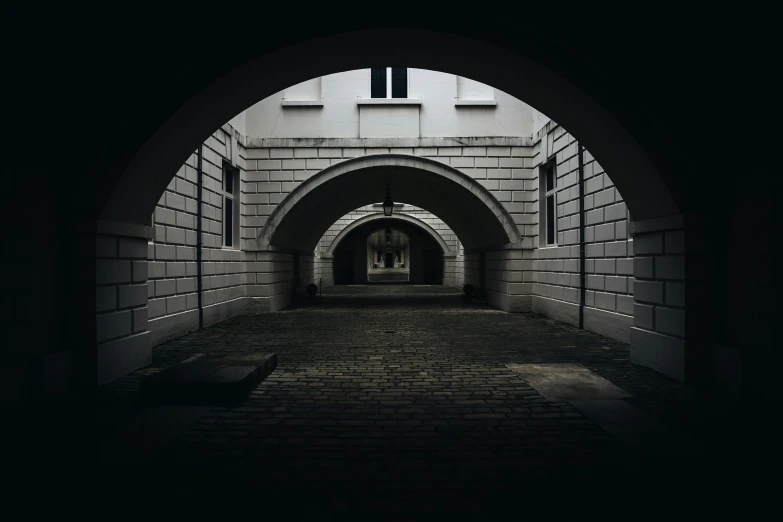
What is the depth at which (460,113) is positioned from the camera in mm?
12391

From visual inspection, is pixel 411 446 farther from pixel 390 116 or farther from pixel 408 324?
pixel 390 116

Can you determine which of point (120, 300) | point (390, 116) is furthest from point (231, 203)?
point (120, 300)

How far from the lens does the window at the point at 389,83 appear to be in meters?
12.5

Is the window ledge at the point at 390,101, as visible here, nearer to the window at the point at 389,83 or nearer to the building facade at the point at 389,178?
the building facade at the point at 389,178

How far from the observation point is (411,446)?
3.34 m

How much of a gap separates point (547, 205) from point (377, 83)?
19.8 ft

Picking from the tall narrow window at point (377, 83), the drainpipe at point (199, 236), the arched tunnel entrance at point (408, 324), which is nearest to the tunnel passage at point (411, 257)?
the tall narrow window at point (377, 83)

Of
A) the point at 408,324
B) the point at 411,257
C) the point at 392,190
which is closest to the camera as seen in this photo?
the point at 408,324

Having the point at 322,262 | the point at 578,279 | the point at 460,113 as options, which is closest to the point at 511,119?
the point at 460,113

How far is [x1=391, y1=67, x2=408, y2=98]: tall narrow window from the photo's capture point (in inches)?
492

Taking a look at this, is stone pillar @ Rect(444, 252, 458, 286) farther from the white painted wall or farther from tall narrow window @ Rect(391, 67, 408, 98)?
tall narrow window @ Rect(391, 67, 408, 98)

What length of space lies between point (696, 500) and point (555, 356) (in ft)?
13.3

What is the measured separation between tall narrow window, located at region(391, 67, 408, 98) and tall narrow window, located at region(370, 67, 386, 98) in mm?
291

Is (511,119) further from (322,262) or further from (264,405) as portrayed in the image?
(322,262)
